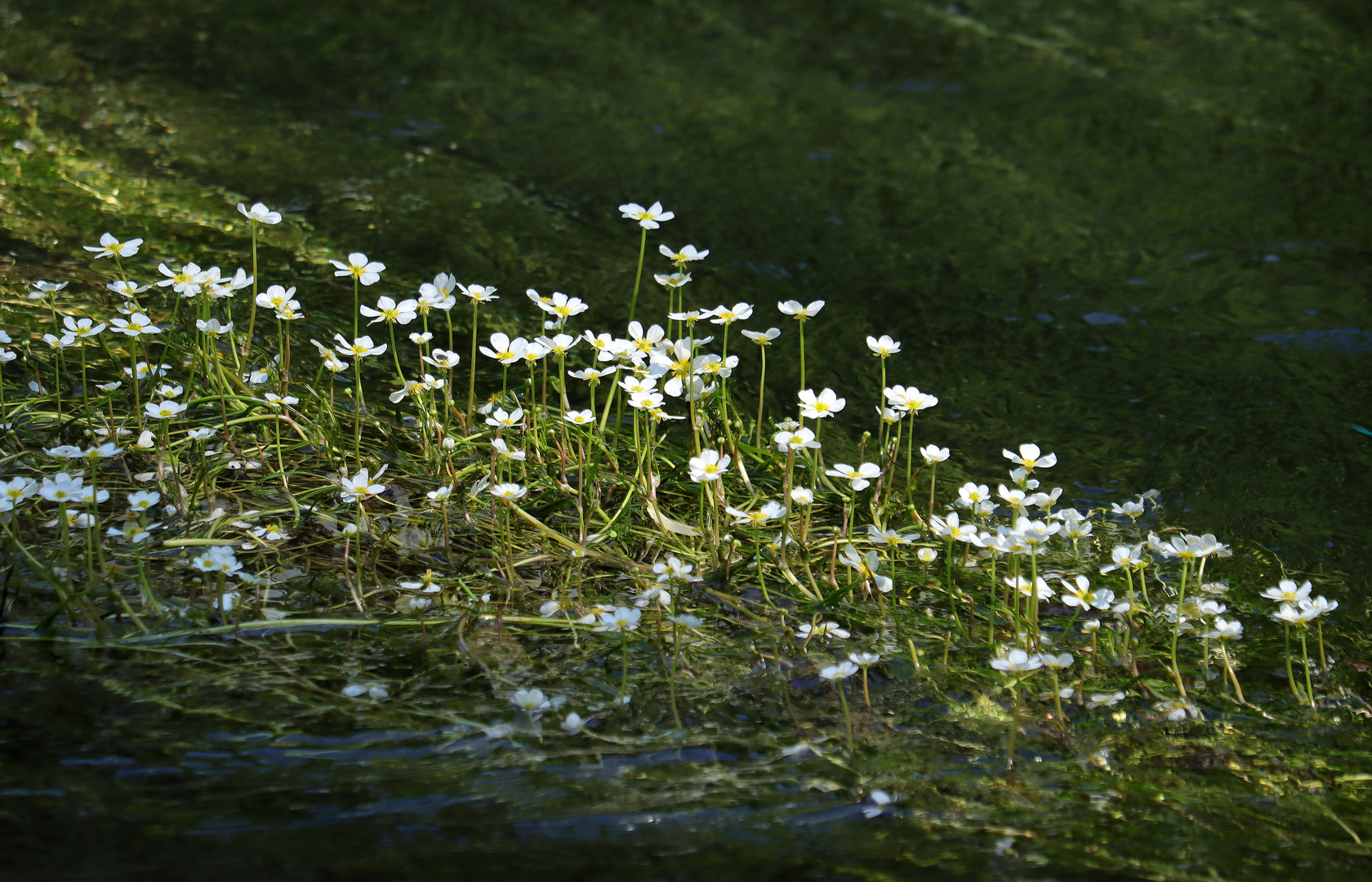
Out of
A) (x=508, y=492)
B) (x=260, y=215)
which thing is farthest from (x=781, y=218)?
(x=508, y=492)

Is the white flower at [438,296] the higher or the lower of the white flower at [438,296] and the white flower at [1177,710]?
the higher

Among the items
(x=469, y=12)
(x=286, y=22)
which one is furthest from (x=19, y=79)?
(x=469, y=12)

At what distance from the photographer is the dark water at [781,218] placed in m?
1.50

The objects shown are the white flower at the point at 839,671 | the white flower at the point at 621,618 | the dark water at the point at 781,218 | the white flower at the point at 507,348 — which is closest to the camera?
the dark water at the point at 781,218

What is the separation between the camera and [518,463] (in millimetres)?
2316

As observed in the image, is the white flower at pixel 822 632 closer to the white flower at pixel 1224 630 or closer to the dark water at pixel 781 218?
the dark water at pixel 781 218

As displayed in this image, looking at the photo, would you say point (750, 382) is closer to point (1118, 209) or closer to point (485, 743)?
point (485, 743)

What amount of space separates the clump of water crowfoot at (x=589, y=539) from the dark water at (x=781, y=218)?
0.25 m

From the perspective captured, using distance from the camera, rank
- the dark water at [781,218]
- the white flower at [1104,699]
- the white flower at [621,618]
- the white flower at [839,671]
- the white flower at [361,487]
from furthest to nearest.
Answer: the white flower at [361,487] < the white flower at [1104,699] < the white flower at [621,618] < the white flower at [839,671] < the dark water at [781,218]

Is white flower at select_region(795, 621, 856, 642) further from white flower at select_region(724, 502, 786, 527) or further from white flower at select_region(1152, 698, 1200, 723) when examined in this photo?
white flower at select_region(1152, 698, 1200, 723)

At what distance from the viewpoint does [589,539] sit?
Answer: 2.13 meters

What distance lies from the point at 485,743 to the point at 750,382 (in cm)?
180

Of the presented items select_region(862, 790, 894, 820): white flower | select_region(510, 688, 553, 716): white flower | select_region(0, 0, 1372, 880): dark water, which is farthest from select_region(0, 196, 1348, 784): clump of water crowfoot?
select_region(0, 0, 1372, 880): dark water

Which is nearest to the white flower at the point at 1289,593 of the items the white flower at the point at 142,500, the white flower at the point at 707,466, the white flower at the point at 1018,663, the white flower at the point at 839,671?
the white flower at the point at 1018,663
